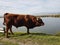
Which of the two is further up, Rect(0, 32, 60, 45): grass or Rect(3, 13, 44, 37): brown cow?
Rect(3, 13, 44, 37): brown cow

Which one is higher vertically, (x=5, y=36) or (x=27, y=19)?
(x=27, y=19)

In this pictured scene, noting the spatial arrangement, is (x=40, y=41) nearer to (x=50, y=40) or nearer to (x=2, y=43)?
(x=50, y=40)

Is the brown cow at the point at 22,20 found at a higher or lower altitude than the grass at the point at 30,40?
higher

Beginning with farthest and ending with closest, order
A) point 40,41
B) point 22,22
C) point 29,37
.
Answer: point 22,22
point 29,37
point 40,41

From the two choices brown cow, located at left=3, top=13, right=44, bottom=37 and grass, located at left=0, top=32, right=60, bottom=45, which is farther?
brown cow, located at left=3, top=13, right=44, bottom=37

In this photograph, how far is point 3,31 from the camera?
78.0 ft

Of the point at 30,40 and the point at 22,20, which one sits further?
the point at 22,20

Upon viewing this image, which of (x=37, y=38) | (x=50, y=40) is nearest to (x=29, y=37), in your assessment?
(x=37, y=38)

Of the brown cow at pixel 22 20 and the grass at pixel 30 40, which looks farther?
the brown cow at pixel 22 20

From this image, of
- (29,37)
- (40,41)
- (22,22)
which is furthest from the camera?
(22,22)

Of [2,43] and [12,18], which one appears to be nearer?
[2,43]

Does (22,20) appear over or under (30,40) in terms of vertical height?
over

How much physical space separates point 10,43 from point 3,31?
383cm

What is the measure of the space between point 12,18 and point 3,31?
6.33 feet
